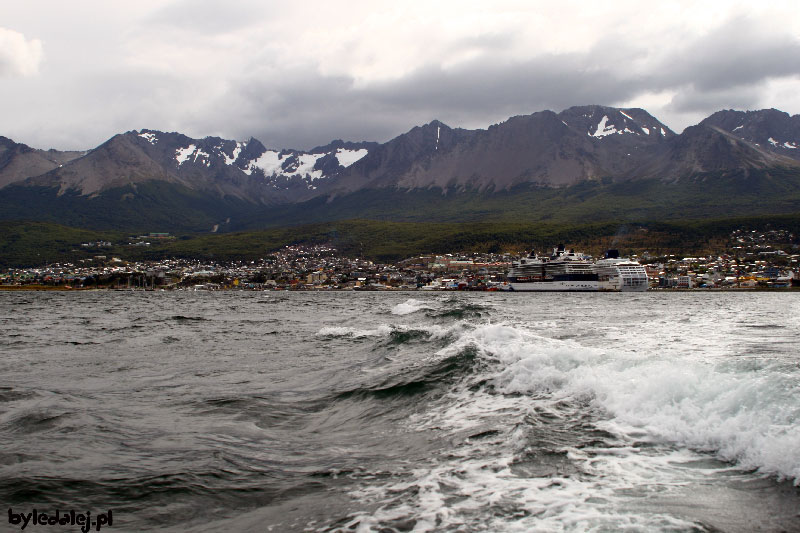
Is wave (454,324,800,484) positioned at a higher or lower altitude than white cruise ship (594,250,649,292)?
higher

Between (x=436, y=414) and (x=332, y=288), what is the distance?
124451 millimetres

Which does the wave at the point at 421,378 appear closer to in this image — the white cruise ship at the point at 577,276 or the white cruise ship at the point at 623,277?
the white cruise ship at the point at 577,276

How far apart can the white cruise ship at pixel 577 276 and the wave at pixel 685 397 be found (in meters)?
104

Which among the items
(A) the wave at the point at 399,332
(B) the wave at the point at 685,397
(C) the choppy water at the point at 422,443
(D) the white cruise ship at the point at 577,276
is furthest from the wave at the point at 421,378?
(D) the white cruise ship at the point at 577,276

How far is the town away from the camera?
11988 centimetres

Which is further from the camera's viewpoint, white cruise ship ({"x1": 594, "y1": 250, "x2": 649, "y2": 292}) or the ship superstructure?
the ship superstructure

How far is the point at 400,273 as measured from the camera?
6171 inches

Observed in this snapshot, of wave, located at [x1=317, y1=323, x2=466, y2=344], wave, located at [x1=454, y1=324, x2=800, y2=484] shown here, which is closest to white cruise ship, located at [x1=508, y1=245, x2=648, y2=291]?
wave, located at [x1=317, y1=323, x2=466, y2=344]

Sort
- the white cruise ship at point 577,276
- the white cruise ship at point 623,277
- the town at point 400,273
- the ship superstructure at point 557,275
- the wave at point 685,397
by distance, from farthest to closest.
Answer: the town at point 400,273, the ship superstructure at point 557,275, the white cruise ship at point 577,276, the white cruise ship at point 623,277, the wave at point 685,397

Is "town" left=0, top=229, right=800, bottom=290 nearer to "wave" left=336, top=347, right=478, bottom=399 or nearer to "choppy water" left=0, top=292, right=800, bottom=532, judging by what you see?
"wave" left=336, top=347, right=478, bottom=399

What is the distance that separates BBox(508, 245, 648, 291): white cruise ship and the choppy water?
10135 centimetres

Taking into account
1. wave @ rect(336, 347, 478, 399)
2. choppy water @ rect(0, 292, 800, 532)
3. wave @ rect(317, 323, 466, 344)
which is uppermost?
choppy water @ rect(0, 292, 800, 532)

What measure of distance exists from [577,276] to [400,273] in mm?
53653

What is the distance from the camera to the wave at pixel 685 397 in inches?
309
